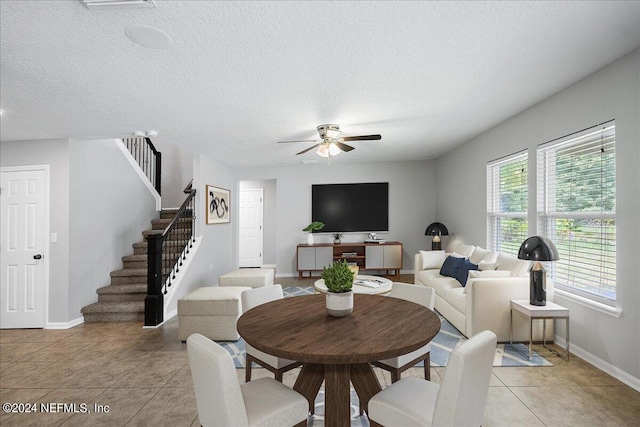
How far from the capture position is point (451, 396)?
1.24 m

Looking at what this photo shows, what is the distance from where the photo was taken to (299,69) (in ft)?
7.79

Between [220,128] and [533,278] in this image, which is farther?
[220,128]

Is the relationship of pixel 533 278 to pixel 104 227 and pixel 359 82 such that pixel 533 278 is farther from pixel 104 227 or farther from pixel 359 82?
pixel 104 227

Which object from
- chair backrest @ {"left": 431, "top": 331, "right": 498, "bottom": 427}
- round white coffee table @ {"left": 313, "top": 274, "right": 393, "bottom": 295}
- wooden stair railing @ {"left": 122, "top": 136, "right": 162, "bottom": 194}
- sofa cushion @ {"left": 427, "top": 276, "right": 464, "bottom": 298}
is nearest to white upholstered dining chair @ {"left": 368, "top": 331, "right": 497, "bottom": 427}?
chair backrest @ {"left": 431, "top": 331, "right": 498, "bottom": 427}

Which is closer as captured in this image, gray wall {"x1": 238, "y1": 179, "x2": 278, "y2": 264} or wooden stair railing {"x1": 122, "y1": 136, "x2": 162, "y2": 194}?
wooden stair railing {"x1": 122, "y1": 136, "x2": 162, "y2": 194}

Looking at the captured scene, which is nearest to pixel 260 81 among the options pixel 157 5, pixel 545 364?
pixel 157 5

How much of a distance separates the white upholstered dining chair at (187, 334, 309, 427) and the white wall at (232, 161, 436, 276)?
539cm

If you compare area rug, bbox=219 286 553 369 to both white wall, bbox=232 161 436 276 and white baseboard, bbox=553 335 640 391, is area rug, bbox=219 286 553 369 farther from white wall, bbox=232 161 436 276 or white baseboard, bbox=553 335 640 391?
white wall, bbox=232 161 436 276

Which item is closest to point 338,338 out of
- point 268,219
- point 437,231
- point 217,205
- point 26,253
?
point 26,253

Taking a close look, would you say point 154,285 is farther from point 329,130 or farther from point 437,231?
point 437,231

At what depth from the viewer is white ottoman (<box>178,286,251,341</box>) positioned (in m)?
3.30

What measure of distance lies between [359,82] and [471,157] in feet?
10.3

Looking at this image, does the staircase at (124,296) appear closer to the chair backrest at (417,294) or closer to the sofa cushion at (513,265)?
the chair backrest at (417,294)

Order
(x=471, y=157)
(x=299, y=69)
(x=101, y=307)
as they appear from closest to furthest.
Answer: (x=299, y=69) < (x=101, y=307) < (x=471, y=157)
